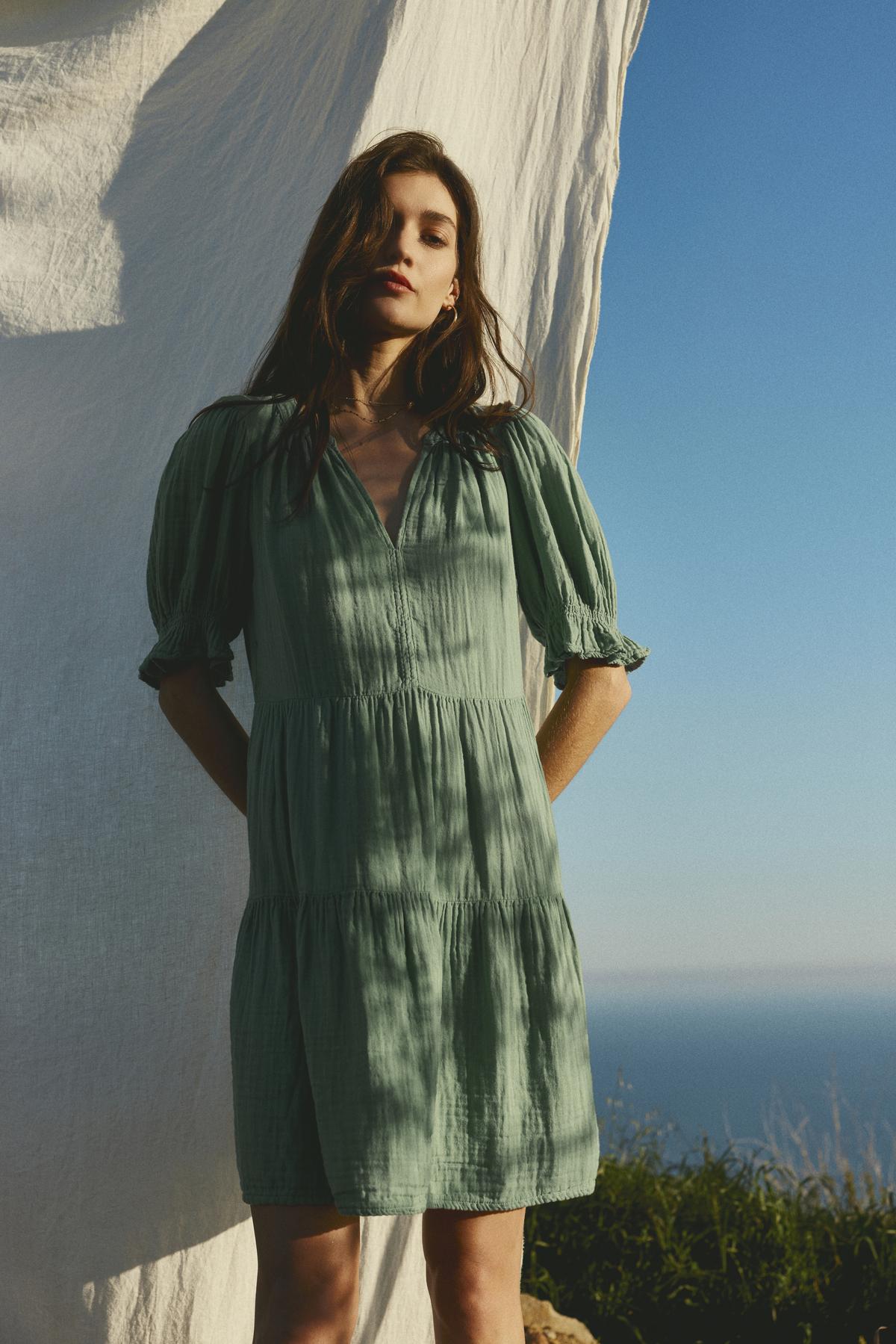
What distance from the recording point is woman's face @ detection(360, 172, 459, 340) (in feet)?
4.53

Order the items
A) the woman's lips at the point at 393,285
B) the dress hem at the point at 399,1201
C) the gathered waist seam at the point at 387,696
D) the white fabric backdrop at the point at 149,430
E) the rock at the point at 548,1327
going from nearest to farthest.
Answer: the dress hem at the point at 399,1201 → the gathered waist seam at the point at 387,696 → the woman's lips at the point at 393,285 → the white fabric backdrop at the point at 149,430 → the rock at the point at 548,1327

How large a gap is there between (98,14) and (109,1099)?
1.73m

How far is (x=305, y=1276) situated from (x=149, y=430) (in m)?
1.26

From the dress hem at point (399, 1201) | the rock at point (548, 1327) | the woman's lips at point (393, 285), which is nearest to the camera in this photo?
the dress hem at point (399, 1201)

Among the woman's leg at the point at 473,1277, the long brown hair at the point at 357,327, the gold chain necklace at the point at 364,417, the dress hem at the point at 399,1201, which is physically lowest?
the woman's leg at the point at 473,1277

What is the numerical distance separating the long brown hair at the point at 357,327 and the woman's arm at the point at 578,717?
0.27 metres

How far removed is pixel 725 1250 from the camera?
9.45 feet

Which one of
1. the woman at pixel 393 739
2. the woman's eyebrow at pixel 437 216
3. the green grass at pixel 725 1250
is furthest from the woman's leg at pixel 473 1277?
the green grass at pixel 725 1250

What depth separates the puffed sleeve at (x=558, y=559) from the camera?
143cm

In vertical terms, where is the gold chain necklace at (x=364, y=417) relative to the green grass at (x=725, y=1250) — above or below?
above

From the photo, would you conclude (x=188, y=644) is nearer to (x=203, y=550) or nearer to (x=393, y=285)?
(x=203, y=550)

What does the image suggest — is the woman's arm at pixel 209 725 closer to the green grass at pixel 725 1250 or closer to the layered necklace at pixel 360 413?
the layered necklace at pixel 360 413

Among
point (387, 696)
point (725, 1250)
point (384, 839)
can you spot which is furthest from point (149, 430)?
point (725, 1250)

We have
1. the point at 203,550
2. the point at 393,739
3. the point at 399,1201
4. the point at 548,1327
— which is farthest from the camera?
the point at 548,1327
